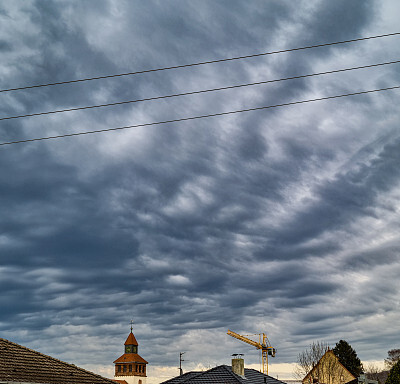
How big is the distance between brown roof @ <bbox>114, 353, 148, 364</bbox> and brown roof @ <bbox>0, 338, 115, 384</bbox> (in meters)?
121

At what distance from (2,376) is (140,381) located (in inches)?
5078

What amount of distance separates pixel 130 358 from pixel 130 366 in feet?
7.29

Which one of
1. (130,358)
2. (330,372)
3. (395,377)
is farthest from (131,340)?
A: (395,377)

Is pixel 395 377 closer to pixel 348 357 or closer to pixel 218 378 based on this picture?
pixel 218 378

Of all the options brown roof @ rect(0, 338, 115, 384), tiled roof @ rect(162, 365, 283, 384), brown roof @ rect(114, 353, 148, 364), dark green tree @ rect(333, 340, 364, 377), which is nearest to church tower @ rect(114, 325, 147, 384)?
brown roof @ rect(114, 353, 148, 364)

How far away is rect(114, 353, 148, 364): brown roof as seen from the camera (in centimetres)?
14212

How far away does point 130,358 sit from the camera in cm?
14262

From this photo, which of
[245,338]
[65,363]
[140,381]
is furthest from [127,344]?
[65,363]

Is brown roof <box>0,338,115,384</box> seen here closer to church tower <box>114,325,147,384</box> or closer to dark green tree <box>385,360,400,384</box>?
dark green tree <box>385,360,400,384</box>

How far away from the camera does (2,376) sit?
72.2 feet

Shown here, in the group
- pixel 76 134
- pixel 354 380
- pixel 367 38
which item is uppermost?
pixel 367 38

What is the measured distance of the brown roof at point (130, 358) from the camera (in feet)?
466

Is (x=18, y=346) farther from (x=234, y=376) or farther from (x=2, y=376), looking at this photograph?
(x=234, y=376)

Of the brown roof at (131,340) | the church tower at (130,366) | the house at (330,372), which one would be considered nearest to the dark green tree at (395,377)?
the house at (330,372)
